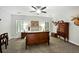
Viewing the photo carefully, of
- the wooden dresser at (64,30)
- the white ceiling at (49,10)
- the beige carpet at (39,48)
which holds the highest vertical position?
the white ceiling at (49,10)

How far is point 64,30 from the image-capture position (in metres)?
1.94

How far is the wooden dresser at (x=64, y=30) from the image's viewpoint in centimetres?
191

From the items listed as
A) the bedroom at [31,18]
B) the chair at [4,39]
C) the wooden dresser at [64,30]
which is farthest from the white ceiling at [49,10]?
the chair at [4,39]

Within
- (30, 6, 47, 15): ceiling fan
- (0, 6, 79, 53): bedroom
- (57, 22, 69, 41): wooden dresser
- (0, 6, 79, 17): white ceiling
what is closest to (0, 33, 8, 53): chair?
(0, 6, 79, 53): bedroom

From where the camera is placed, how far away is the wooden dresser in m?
1.91

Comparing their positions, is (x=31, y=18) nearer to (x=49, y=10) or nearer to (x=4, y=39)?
(x=49, y=10)

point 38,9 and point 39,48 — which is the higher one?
point 38,9

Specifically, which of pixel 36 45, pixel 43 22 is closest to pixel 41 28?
pixel 43 22

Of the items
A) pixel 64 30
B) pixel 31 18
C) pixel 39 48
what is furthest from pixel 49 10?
pixel 39 48

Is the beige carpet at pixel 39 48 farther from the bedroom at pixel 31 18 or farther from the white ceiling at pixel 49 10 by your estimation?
the white ceiling at pixel 49 10

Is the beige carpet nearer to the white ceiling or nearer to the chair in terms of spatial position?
the chair

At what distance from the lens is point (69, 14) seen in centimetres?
187
